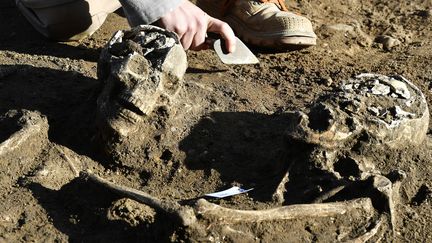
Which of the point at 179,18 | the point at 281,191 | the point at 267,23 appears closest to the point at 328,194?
the point at 281,191

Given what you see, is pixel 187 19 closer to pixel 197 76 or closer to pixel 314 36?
pixel 197 76

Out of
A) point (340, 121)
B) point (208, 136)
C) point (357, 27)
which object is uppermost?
point (340, 121)

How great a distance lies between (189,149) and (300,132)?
53cm

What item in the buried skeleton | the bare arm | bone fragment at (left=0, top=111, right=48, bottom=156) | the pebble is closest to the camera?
the buried skeleton

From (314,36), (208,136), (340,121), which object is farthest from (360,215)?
(314,36)

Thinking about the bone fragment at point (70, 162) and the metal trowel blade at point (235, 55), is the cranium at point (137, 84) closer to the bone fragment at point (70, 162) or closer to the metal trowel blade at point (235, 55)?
the bone fragment at point (70, 162)

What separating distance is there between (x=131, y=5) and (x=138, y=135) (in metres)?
0.75

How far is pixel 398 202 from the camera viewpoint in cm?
299

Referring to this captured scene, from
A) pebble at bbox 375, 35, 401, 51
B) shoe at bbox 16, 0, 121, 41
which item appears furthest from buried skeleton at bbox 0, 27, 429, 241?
pebble at bbox 375, 35, 401, 51

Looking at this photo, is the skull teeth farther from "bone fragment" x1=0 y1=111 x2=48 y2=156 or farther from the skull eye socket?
the skull eye socket

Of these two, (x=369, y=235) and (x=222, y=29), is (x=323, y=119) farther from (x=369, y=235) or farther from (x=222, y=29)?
(x=222, y=29)

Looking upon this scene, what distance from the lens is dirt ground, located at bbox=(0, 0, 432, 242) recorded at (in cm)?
267

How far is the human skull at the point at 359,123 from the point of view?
9.66ft

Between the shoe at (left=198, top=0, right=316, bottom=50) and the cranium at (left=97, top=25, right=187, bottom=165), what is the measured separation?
1142 mm
